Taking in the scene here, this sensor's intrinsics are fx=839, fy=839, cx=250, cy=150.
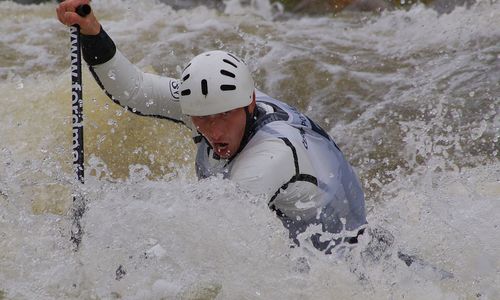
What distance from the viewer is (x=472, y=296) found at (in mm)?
3998

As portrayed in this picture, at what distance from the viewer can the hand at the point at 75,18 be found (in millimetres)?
4230

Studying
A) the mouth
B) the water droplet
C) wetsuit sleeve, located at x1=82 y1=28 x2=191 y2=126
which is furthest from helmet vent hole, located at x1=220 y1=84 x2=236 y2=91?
the water droplet

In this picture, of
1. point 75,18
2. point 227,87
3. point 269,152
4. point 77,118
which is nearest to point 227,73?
point 227,87

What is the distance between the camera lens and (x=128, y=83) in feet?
14.6

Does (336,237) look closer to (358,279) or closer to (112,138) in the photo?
(358,279)

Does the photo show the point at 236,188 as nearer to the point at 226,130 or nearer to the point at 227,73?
the point at 226,130

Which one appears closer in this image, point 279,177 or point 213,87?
point 279,177

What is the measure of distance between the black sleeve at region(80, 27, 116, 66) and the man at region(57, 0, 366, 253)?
0.49ft

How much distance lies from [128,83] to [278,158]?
1241 millimetres

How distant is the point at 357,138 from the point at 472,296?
328 cm

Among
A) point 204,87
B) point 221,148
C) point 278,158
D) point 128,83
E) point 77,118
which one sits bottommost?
point 77,118

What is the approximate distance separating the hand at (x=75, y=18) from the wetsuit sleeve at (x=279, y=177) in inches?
46.1

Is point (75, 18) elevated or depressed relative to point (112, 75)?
elevated

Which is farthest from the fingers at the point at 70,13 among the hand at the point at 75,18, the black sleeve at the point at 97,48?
the black sleeve at the point at 97,48
